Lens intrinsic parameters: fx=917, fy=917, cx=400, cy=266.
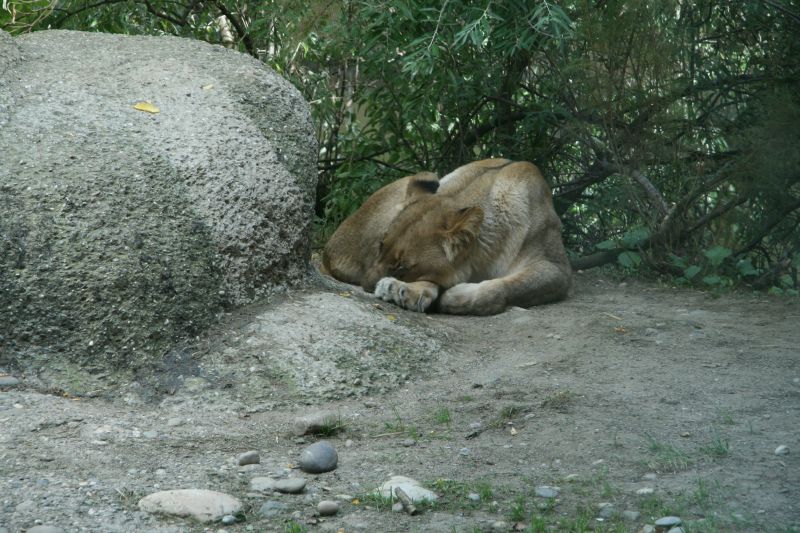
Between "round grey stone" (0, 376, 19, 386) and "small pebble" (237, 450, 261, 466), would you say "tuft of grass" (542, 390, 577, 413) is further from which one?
"round grey stone" (0, 376, 19, 386)

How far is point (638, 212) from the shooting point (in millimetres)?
6941

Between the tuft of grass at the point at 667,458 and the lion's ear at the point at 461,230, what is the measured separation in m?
2.77

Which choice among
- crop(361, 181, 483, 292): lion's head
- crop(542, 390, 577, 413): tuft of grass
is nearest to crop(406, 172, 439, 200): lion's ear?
crop(361, 181, 483, 292): lion's head

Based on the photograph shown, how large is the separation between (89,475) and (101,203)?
1548 millimetres

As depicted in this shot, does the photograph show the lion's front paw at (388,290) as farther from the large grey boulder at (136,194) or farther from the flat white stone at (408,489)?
the flat white stone at (408,489)

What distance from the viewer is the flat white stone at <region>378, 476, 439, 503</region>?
2859 mm

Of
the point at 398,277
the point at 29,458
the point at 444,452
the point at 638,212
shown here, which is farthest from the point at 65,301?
the point at 638,212

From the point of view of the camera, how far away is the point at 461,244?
5.90m

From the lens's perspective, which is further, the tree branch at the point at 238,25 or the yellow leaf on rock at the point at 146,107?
the tree branch at the point at 238,25

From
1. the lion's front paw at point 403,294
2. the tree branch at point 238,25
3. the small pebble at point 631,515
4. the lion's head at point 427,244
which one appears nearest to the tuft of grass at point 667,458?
the small pebble at point 631,515

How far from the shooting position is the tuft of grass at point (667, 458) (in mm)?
3043

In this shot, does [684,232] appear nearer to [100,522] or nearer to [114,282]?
[114,282]

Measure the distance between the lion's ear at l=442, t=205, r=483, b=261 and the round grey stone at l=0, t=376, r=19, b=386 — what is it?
9.48 feet

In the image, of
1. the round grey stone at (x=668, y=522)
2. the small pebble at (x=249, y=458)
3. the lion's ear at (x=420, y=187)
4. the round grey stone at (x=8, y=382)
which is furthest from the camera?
the lion's ear at (x=420, y=187)
